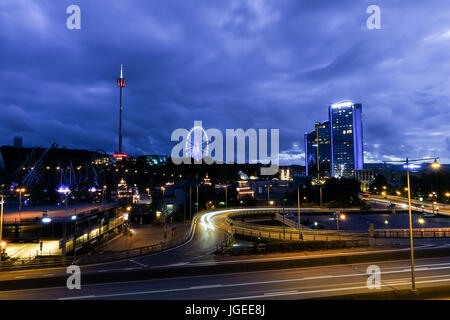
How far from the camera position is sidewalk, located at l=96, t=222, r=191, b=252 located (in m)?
36.8

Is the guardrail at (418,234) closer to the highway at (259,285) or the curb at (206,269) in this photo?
the curb at (206,269)

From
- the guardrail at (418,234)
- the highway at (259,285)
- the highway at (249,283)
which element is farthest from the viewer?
the guardrail at (418,234)

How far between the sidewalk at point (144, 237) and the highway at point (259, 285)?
20040 millimetres

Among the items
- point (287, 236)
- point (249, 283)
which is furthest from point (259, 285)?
point (287, 236)

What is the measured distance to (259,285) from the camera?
16.4 meters

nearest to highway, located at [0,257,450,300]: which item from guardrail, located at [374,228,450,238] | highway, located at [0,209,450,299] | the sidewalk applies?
highway, located at [0,209,450,299]

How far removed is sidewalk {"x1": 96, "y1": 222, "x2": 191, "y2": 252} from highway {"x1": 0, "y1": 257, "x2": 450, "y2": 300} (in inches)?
789

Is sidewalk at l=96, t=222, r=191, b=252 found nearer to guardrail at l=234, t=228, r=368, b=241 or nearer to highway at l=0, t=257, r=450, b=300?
guardrail at l=234, t=228, r=368, b=241

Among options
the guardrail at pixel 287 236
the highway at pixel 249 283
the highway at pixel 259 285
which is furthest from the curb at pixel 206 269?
the guardrail at pixel 287 236

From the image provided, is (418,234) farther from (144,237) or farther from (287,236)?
(144,237)

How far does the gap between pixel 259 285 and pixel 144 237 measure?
30.9m

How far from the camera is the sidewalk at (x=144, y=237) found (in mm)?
36812

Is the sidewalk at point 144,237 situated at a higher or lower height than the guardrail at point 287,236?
lower
